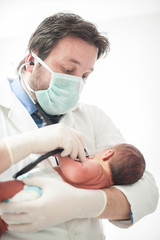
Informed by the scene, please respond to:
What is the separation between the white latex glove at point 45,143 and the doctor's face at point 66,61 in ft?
1.51

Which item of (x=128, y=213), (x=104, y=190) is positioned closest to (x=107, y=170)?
(x=104, y=190)

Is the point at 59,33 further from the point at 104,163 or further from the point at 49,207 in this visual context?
the point at 49,207

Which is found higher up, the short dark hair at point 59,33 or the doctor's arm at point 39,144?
the short dark hair at point 59,33

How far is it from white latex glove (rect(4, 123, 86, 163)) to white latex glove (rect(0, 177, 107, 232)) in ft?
0.43

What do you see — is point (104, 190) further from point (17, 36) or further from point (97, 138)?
point (17, 36)

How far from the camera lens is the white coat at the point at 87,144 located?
41.6 inches

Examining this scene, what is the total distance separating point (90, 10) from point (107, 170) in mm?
1999

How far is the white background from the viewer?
243 centimetres

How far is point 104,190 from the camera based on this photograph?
1.11 metres

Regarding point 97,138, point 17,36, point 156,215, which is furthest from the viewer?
point 17,36

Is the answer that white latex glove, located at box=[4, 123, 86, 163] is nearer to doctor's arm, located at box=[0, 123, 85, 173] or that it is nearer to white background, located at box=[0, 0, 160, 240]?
doctor's arm, located at box=[0, 123, 85, 173]

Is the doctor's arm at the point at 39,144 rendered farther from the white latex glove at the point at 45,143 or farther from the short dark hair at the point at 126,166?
the short dark hair at the point at 126,166

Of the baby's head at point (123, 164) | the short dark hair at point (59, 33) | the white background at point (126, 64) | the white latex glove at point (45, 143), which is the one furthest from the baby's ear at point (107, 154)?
the white background at point (126, 64)

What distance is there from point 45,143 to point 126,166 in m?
0.45
